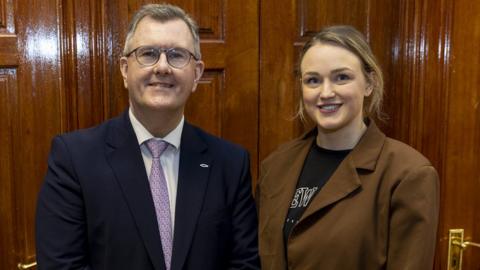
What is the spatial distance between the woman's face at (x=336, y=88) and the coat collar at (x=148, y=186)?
1.12 ft

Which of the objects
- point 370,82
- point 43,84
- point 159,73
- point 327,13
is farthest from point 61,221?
point 327,13

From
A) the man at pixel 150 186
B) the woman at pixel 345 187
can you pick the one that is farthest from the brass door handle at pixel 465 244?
the man at pixel 150 186

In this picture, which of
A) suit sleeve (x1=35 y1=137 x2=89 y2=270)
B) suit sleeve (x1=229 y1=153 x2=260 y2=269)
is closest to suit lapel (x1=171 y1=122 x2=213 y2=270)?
suit sleeve (x1=229 y1=153 x2=260 y2=269)

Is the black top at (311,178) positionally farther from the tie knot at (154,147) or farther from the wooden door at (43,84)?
the wooden door at (43,84)

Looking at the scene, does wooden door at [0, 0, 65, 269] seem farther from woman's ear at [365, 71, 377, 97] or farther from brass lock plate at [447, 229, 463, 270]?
brass lock plate at [447, 229, 463, 270]

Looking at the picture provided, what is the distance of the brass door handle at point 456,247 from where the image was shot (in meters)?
2.03

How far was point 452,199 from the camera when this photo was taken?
6.63 ft

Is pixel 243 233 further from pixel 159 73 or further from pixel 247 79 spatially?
pixel 247 79

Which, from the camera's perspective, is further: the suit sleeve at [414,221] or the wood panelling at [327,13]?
the wood panelling at [327,13]

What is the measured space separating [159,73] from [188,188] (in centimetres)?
31

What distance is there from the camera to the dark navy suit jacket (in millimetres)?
1342

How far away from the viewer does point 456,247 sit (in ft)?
6.67

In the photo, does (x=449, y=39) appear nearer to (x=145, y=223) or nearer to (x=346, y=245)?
(x=346, y=245)

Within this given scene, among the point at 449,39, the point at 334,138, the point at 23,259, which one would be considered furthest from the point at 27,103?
the point at 449,39
